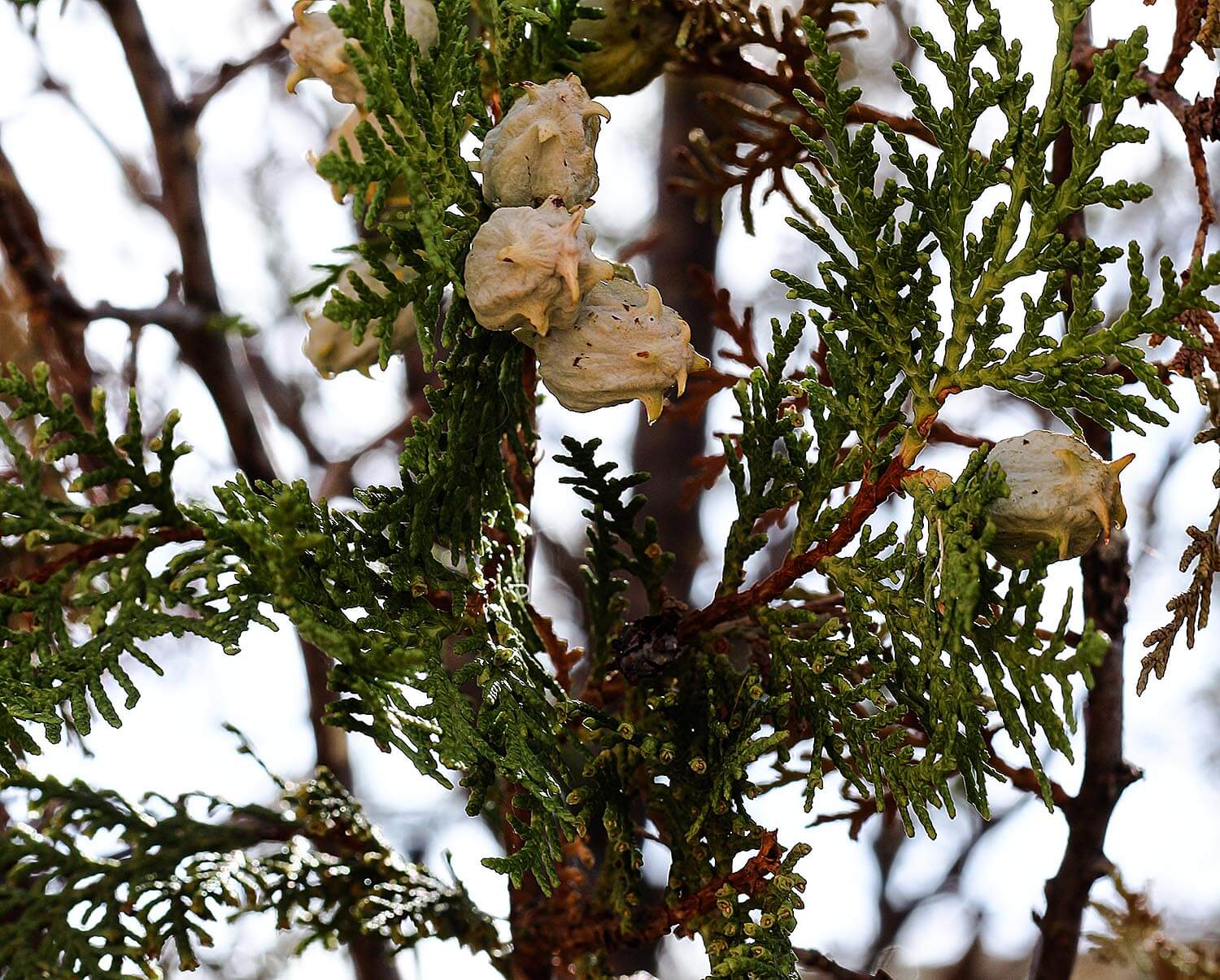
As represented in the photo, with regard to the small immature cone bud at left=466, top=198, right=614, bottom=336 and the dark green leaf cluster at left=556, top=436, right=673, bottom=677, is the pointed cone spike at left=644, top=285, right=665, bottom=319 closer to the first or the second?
the small immature cone bud at left=466, top=198, right=614, bottom=336

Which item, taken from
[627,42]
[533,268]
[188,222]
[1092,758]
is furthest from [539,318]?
[188,222]

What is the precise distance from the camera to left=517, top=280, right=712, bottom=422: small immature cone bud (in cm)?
61

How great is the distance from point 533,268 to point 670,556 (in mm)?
269

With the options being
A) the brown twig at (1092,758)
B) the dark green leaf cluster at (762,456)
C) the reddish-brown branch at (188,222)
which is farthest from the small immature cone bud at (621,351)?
the reddish-brown branch at (188,222)

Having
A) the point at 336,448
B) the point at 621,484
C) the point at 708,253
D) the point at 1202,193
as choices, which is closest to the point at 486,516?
the point at 621,484

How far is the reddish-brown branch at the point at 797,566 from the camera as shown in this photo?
0.66 meters

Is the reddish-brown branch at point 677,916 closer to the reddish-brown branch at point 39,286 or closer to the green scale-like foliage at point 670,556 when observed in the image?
the green scale-like foliage at point 670,556

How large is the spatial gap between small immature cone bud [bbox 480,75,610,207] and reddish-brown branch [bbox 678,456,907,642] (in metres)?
0.23

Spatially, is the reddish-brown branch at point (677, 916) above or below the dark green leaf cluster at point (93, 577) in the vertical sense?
below

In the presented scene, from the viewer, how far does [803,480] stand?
2.33 feet

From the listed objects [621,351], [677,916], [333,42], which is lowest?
[677,916]

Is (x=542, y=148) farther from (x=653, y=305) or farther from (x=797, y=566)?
(x=797, y=566)

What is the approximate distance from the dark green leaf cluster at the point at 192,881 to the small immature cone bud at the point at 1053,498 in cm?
52

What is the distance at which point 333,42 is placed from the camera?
2.36 ft
